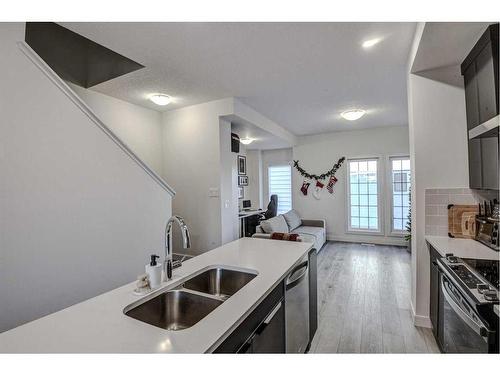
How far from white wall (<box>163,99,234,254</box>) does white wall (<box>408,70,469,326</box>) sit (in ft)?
7.73

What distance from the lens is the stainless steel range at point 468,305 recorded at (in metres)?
1.16

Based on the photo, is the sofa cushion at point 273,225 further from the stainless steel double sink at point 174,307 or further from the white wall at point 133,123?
the stainless steel double sink at point 174,307

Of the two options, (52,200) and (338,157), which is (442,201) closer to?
(52,200)

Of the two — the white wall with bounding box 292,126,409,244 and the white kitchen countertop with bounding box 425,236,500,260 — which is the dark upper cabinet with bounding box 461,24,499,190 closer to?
the white kitchen countertop with bounding box 425,236,500,260

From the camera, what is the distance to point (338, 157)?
588cm

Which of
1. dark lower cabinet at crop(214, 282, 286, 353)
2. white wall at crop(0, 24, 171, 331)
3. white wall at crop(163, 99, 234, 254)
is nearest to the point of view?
dark lower cabinet at crop(214, 282, 286, 353)

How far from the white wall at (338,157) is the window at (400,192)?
15 centimetres

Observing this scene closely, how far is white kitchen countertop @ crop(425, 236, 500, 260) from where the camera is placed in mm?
1743

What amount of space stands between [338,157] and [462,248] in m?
4.16

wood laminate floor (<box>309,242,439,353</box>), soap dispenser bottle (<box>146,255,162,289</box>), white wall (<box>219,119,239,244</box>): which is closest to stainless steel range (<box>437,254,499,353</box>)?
wood laminate floor (<box>309,242,439,353</box>)

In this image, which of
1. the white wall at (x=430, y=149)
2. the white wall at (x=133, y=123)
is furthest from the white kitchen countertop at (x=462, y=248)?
the white wall at (x=133, y=123)
